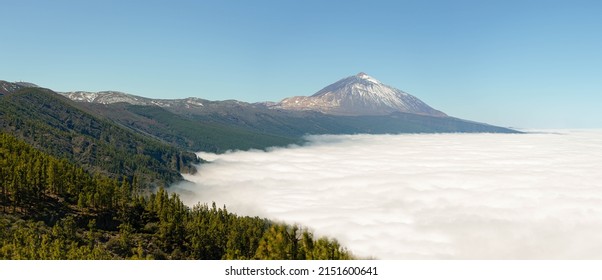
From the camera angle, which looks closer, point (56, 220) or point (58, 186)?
point (56, 220)

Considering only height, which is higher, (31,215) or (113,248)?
(31,215)

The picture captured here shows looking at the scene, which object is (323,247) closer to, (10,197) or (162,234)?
(162,234)

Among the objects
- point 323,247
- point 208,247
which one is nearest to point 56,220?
point 208,247
